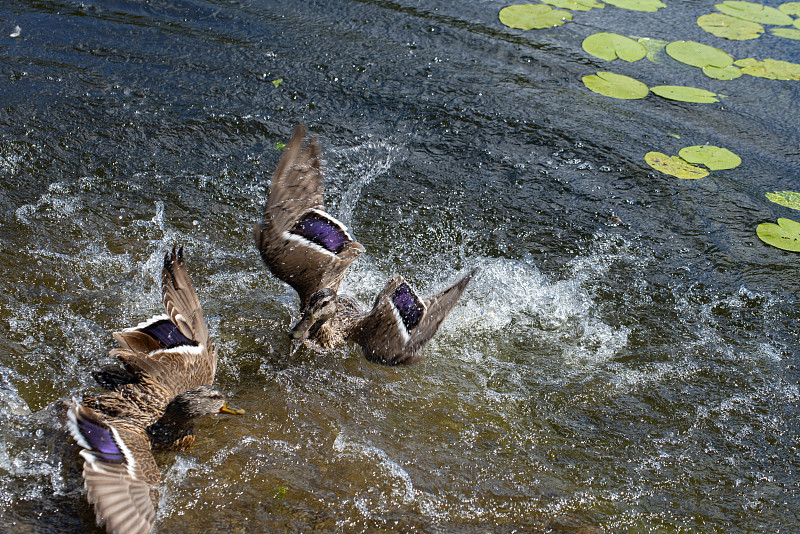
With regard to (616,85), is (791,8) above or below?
above

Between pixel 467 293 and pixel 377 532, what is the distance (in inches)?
82.9

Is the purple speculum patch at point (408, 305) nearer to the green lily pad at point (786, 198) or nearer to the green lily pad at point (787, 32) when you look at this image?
the green lily pad at point (786, 198)

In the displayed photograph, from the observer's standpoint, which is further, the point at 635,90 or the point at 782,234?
the point at 635,90

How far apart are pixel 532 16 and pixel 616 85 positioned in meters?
1.70

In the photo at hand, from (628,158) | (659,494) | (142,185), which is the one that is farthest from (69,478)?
(628,158)

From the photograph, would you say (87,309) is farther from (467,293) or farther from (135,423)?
(467,293)

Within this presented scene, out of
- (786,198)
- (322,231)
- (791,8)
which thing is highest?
(791,8)

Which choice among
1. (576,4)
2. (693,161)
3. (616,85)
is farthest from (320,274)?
(576,4)

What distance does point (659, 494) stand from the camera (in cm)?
362

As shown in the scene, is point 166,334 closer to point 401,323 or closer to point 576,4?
point 401,323

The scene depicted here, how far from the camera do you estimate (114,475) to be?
3018mm

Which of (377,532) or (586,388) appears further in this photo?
(586,388)

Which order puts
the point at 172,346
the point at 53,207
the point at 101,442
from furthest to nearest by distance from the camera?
1. the point at 53,207
2. the point at 172,346
3. the point at 101,442

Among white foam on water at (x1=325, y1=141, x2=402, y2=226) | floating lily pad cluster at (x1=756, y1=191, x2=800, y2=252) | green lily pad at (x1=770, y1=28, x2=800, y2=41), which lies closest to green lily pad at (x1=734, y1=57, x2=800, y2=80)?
green lily pad at (x1=770, y1=28, x2=800, y2=41)
